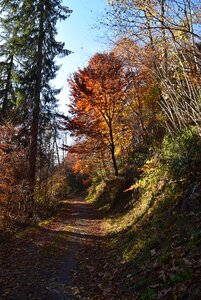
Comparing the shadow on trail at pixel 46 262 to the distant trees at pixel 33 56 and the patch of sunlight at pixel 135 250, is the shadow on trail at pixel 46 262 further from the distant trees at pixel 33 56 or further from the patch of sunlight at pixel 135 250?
the distant trees at pixel 33 56

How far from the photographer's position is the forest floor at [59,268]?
5957mm

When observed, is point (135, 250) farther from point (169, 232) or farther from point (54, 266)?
point (54, 266)

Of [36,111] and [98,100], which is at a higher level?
[98,100]

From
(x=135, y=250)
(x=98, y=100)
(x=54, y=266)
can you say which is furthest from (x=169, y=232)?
(x=98, y=100)

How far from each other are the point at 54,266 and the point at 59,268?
0.20 m

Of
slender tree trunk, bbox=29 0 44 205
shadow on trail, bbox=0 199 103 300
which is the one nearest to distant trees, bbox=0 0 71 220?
slender tree trunk, bbox=29 0 44 205

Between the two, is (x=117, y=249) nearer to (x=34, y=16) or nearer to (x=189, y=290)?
(x=189, y=290)

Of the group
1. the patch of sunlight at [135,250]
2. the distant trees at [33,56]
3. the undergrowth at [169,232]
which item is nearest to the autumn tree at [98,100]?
the distant trees at [33,56]

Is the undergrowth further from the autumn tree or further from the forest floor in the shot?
the autumn tree

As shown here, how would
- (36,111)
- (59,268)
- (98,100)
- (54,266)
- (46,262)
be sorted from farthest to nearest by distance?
(98,100) < (36,111) < (46,262) < (54,266) < (59,268)

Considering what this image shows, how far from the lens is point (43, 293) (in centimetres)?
594

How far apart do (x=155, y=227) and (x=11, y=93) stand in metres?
19.2

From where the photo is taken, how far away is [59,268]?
7578 mm

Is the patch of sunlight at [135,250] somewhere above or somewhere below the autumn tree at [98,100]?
below
